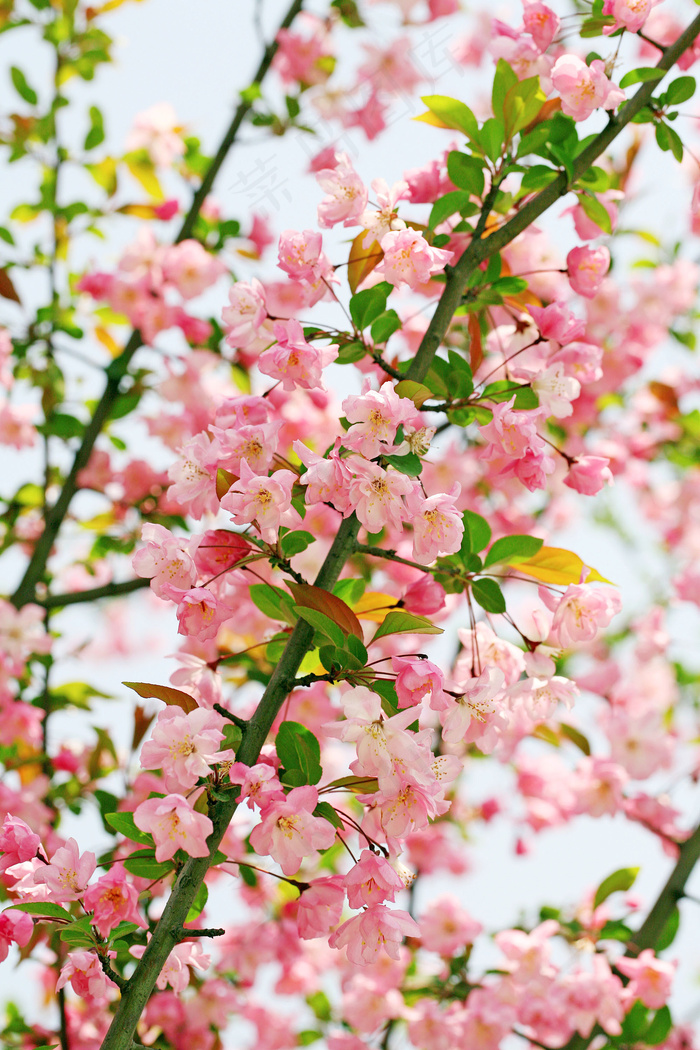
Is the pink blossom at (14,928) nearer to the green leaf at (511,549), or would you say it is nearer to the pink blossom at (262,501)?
the pink blossom at (262,501)

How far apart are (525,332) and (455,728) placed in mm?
696

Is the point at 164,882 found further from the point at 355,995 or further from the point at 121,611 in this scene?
the point at 121,611

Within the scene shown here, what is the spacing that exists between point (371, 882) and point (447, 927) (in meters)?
1.73

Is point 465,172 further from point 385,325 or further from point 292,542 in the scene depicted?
point 292,542

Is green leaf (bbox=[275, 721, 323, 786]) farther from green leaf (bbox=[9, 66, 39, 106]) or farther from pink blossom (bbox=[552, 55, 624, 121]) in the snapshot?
green leaf (bbox=[9, 66, 39, 106])

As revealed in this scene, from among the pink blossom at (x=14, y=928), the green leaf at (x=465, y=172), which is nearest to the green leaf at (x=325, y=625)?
the pink blossom at (x=14, y=928)

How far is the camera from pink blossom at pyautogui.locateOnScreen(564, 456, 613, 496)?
51.4 inches

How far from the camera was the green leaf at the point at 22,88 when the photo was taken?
104 inches

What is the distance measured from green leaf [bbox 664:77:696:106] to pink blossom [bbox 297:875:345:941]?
118 cm

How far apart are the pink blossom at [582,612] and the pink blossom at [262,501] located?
39 cm

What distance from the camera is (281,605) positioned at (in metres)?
1.19

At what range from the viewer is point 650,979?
1.94 meters

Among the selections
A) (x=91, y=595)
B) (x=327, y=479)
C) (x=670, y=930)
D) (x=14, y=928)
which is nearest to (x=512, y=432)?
(x=327, y=479)

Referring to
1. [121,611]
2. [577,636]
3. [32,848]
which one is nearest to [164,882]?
[32,848]
